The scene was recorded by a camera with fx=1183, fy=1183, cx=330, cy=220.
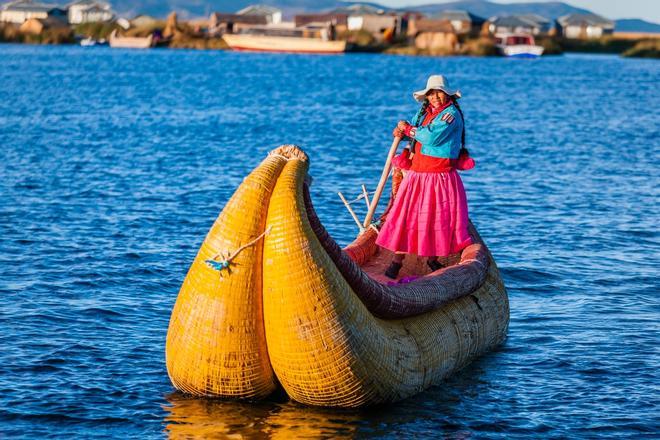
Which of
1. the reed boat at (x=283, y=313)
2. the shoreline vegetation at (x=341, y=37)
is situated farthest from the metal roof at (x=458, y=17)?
the reed boat at (x=283, y=313)

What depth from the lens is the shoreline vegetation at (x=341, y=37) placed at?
110 metres

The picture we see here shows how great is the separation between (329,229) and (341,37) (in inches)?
4067

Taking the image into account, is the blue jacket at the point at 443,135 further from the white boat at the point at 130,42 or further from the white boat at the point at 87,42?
the white boat at the point at 87,42

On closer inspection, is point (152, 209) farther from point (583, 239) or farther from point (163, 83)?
point (163, 83)

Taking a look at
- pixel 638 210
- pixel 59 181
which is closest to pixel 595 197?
pixel 638 210

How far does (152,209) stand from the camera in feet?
62.1

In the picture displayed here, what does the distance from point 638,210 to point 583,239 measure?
2980 millimetres

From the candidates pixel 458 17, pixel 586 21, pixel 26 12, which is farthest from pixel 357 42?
pixel 26 12

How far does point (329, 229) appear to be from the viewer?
17500mm

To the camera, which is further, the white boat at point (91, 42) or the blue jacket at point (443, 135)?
the white boat at point (91, 42)

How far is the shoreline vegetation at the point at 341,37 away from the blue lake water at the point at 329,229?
6728cm

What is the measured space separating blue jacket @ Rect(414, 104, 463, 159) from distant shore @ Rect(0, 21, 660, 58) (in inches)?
3859

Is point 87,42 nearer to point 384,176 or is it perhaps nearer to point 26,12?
point 26,12

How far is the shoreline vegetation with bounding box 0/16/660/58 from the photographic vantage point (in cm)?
11038
